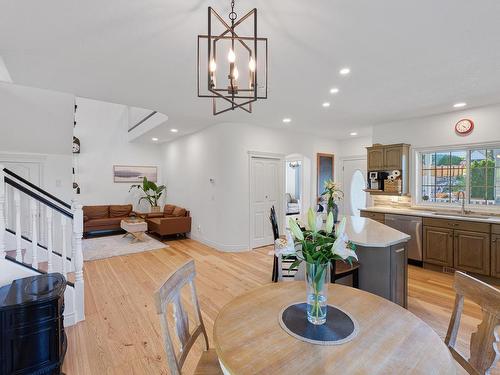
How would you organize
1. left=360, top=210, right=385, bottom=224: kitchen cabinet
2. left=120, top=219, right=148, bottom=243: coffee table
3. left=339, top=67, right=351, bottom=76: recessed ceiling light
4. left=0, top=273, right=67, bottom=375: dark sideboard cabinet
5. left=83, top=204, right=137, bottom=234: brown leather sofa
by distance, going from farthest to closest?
left=83, top=204, right=137, bottom=234: brown leather sofa → left=120, top=219, right=148, bottom=243: coffee table → left=360, top=210, right=385, bottom=224: kitchen cabinet → left=339, top=67, right=351, bottom=76: recessed ceiling light → left=0, top=273, right=67, bottom=375: dark sideboard cabinet

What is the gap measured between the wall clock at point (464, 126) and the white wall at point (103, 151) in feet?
26.2

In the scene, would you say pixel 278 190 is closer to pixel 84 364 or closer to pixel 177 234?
pixel 177 234

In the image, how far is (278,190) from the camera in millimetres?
5969

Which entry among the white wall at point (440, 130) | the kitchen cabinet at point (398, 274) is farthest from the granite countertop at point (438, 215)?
the kitchen cabinet at point (398, 274)

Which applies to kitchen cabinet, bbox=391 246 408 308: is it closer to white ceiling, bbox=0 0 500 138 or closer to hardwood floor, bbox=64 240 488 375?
hardwood floor, bbox=64 240 488 375

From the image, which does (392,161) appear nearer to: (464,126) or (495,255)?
(464,126)

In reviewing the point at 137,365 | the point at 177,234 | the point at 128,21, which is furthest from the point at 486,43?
the point at 177,234

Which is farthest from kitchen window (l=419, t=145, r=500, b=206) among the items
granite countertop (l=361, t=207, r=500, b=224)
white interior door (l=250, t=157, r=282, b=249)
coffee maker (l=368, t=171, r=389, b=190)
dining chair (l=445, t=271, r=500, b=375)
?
dining chair (l=445, t=271, r=500, b=375)

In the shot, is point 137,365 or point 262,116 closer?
point 137,365

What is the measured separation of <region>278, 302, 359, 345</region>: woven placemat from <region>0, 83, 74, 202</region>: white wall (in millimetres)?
4285

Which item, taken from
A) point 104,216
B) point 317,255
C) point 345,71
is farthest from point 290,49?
point 104,216

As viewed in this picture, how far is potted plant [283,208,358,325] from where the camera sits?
3.96 feet

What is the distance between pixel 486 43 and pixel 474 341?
8.28ft

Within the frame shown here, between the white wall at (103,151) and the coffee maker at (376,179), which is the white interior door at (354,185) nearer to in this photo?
the coffee maker at (376,179)
